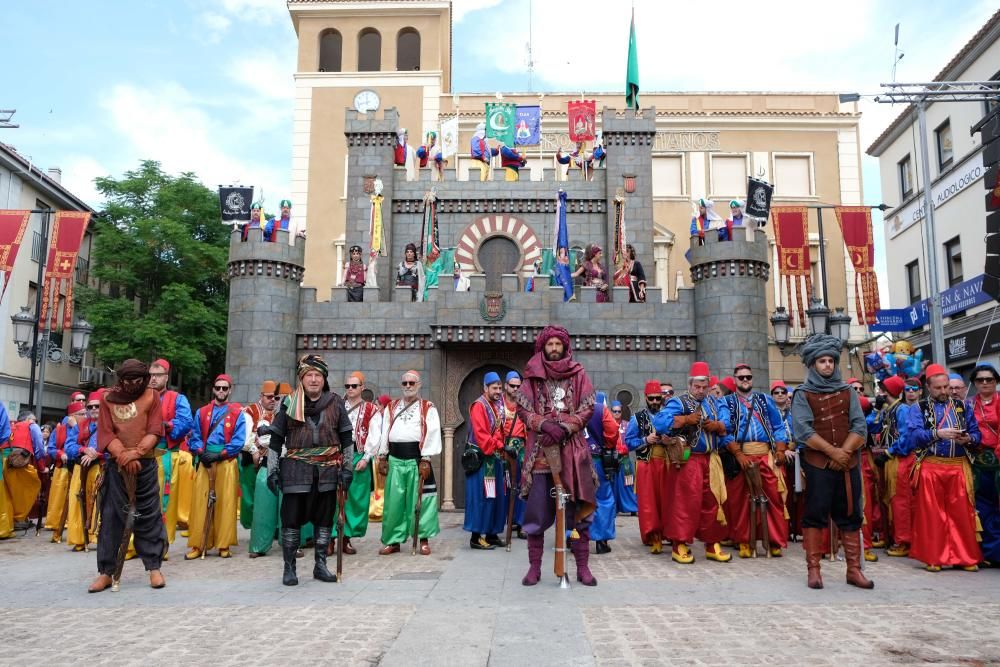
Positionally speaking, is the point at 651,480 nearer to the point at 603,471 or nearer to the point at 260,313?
the point at 603,471

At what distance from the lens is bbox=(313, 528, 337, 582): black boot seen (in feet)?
26.2

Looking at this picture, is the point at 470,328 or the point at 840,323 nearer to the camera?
the point at 470,328

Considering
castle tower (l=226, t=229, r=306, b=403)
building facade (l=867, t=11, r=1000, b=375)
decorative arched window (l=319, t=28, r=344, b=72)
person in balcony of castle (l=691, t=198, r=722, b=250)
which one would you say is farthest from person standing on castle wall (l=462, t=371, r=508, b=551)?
decorative arched window (l=319, t=28, r=344, b=72)

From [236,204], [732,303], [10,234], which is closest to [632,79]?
[732,303]

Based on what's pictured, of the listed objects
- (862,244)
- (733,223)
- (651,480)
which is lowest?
(651,480)

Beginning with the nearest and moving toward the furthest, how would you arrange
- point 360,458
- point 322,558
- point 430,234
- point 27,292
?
point 322,558 → point 360,458 → point 430,234 → point 27,292

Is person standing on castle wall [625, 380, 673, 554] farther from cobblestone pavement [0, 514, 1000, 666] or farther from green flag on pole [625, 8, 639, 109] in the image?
green flag on pole [625, 8, 639, 109]

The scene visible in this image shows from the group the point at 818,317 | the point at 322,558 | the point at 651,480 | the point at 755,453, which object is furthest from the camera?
the point at 818,317

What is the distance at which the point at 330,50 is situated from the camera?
41.9m

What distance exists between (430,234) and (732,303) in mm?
9065

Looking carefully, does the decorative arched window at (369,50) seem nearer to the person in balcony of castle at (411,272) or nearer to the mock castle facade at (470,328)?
the person in balcony of castle at (411,272)

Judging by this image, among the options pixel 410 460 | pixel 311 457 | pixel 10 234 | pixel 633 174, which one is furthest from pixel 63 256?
pixel 311 457

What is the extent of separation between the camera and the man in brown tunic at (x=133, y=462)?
7867 millimetres

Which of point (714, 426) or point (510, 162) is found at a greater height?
point (510, 162)
